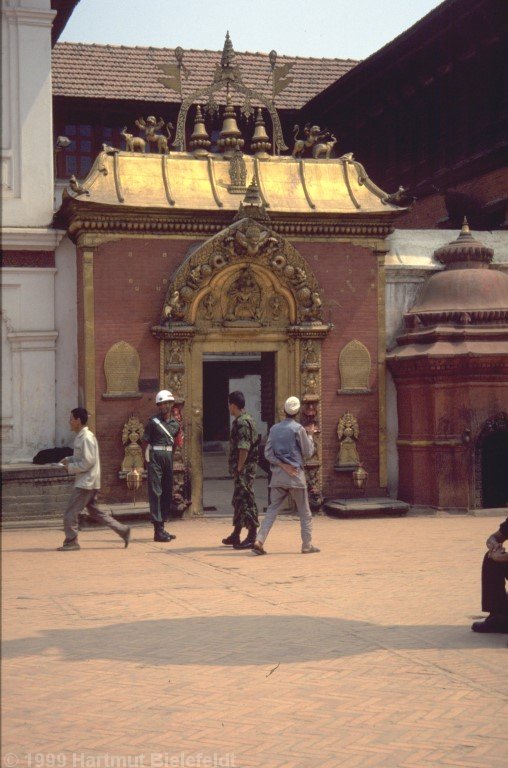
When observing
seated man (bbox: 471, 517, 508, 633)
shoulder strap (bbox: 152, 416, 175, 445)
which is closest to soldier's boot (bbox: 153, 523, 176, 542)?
shoulder strap (bbox: 152, 416, 175, 445)

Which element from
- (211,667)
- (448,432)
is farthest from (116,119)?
(211,667)

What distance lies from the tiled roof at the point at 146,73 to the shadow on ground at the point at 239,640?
21708 millimetres

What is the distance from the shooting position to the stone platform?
58.2ft

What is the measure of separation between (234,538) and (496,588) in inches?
225

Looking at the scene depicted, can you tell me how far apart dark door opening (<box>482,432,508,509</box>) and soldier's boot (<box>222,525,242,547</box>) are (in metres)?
5.23

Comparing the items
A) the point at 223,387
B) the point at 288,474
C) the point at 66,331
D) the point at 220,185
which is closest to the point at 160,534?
the point at 288,474

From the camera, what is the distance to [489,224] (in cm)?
2298

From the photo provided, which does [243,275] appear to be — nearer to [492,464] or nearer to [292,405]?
[292,405]

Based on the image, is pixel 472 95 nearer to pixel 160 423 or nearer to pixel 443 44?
pixel 443 44

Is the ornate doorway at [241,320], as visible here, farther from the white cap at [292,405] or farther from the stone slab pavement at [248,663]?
the stone slab pavement at [248,663]

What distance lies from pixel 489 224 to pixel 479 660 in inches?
629

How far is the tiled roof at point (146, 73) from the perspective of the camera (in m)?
29.7

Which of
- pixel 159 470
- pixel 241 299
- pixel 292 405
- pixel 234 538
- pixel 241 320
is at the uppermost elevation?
pixel 241 299

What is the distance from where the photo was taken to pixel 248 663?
802 centimetres
